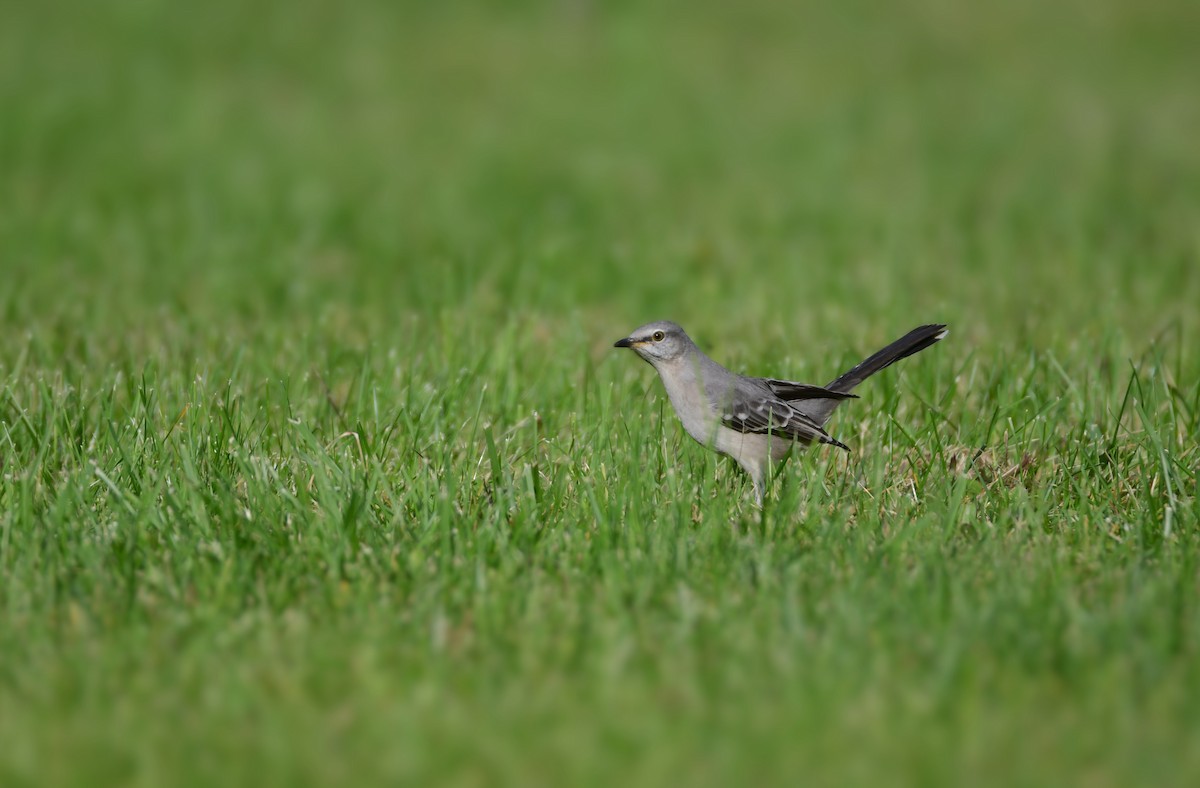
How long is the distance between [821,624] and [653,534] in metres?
0.81

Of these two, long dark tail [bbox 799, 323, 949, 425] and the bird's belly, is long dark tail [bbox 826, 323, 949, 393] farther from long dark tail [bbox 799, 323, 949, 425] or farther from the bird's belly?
the bird's belly

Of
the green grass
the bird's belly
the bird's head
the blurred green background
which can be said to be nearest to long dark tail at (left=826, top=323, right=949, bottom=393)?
the green grass

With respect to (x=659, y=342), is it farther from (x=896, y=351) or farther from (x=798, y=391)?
(x=896, y=351)

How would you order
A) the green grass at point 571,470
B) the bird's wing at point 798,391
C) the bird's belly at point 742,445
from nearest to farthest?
the green grass at point 571,470
the bird's belly at point 742,445
the bird's wing at point 798,391

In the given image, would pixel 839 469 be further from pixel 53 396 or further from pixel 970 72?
pixel 970 72

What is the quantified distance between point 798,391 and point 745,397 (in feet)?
0.83

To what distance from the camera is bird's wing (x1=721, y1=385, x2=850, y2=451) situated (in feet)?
18.7

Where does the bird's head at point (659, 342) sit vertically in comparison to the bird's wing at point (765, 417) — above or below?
above

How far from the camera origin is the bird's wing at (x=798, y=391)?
5809 millimetres

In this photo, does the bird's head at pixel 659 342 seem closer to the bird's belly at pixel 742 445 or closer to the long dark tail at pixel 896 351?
the bird's belly at pixel 742 445

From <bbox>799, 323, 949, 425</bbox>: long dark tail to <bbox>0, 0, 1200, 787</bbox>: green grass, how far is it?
0.86ft

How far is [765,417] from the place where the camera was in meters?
5.79

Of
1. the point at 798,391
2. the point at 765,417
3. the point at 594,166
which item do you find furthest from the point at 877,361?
the point at 594,166

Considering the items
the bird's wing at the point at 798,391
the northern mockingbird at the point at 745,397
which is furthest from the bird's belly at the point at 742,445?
the bird's wing at the point at 798,391
